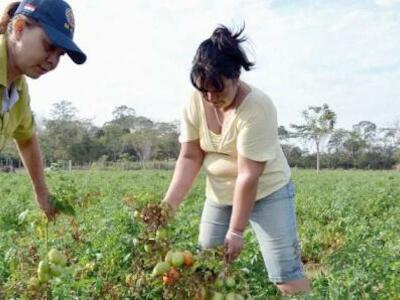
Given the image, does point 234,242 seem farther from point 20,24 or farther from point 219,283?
point 20,24

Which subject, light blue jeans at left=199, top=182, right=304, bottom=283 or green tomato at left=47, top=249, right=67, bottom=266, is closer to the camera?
green tomato at left=47, top=249, right=67, bottom=266

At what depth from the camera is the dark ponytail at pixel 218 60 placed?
2.73 metres

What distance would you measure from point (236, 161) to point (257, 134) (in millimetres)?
284

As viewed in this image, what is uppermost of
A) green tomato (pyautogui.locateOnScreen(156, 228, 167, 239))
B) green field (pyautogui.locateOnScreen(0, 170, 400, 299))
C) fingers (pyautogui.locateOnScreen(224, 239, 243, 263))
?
green tomato (pyautogui.locateOnScreen(156, 228, 167, 239))

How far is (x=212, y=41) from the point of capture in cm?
283

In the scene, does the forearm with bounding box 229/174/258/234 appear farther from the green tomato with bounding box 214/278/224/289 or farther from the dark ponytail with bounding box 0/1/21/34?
the dark ponytail with bounding box 0/1/21/34

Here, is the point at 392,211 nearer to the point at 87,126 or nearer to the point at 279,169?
the point at 279,169

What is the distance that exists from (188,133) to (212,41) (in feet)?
2.06

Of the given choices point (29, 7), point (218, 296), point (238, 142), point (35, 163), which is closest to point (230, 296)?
point (218, 296)

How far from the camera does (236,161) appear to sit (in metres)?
3.17

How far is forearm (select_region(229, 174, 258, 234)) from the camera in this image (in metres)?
2.90

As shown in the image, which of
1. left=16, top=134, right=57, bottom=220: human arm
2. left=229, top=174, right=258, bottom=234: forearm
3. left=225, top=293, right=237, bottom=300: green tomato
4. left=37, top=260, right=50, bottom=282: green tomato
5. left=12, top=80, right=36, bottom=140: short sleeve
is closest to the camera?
left=225, top=293, right=237, bottom=300: green tomato

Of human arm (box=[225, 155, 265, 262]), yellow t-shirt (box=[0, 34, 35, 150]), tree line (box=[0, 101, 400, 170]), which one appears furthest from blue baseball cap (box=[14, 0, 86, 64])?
tree line (box=[0, 101, 400, 170])

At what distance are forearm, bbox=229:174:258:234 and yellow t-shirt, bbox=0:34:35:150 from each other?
118cm
